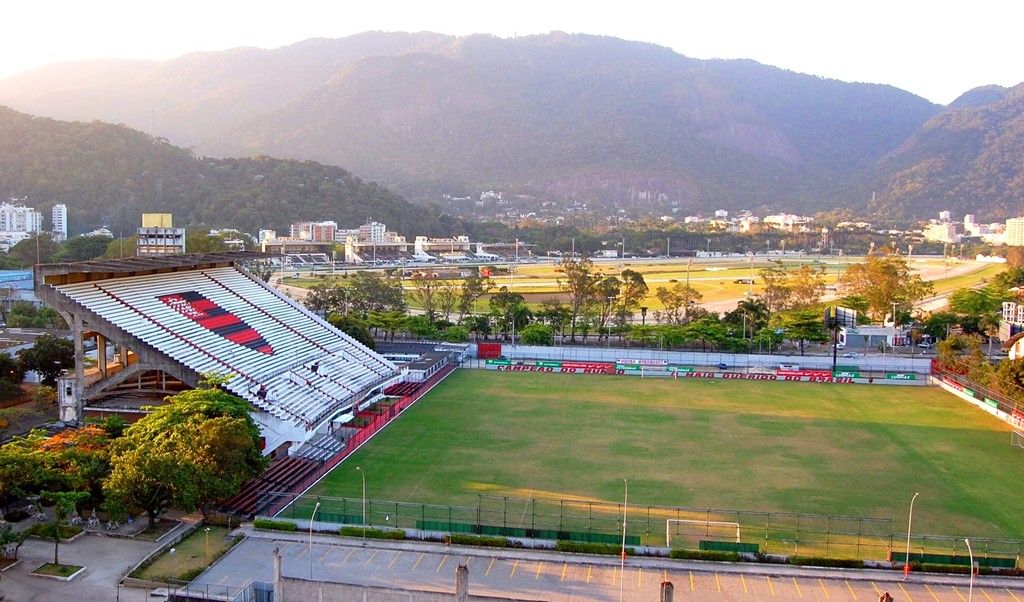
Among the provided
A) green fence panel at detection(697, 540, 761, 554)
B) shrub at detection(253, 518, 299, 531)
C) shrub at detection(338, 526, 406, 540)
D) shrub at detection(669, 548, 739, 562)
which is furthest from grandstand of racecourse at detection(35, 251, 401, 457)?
green fence panel at detection(697, 540, 761, 554)

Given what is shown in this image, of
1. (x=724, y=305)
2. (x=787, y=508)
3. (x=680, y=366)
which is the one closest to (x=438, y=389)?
(x=680, y=366)

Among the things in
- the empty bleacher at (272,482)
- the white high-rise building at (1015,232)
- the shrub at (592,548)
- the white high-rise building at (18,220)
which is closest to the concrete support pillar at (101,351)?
the empty bleacher at (272,482)

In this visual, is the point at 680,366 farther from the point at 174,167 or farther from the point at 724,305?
the point at 174,167

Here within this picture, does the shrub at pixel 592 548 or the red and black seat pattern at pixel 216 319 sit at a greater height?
the red and black seat pattern at pixel 216 319

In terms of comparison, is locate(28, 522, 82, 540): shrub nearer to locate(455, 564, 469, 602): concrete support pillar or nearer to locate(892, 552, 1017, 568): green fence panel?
locate(455, 564, 469, 602): concrete support pillar

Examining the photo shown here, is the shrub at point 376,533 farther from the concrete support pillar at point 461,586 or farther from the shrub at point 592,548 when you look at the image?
the concrete support pillar at point 461,586

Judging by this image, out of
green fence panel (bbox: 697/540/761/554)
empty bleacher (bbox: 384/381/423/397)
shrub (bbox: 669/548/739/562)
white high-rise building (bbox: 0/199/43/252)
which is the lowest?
shrub (bbox: 669/548/739/562)

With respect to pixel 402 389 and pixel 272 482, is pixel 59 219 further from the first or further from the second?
pixel 272 482
